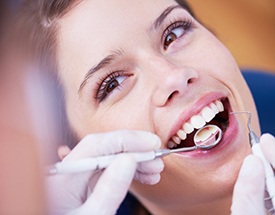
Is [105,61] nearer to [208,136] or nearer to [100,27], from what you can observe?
[100,27]

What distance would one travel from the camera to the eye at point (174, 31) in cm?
92

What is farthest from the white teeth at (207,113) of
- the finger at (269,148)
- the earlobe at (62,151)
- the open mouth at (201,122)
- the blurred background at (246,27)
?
the blurred background at (246,27)

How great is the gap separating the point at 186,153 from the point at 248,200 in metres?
0.17

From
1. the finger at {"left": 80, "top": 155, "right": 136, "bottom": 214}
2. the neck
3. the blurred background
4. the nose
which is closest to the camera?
the finger at {"left": 80, "top": 155, "right": 136, "bottom": 214}

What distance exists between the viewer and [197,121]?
0.85 meters

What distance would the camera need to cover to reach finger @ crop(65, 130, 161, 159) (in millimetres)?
763

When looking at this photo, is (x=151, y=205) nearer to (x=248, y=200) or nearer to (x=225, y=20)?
(x=248, y=200)

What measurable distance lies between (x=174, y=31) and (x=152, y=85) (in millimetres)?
149

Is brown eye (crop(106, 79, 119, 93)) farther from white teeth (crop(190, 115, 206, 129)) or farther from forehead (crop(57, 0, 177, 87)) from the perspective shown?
white teeth (crop(190, 115, 206, 129))

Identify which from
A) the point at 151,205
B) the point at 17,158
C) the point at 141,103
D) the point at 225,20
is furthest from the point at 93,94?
the point at 225,20

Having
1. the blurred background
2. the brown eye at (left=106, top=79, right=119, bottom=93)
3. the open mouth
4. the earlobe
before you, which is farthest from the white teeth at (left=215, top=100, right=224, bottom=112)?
the blurred background

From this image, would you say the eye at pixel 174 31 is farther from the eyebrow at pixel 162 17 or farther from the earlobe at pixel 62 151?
the earlobe at pixel 62 151

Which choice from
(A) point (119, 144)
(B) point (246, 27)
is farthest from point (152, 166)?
(B) point (246, 27)

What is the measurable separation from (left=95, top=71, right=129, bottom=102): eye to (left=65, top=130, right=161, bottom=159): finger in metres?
0.14
